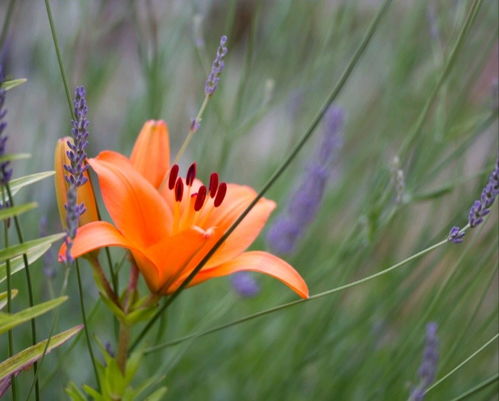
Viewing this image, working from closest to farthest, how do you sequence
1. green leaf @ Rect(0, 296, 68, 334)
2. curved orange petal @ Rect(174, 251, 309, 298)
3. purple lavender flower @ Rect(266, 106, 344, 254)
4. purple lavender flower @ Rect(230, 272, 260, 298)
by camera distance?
green leaf @ Rect(0, 296, 68, 334) → curved orange petal @ Rect(174, 251, 309, 298) → purple lavender flower @ Rect(266, 106, 344, 254) → purple lavender flower @ Rect(230, 272, 260, 298)

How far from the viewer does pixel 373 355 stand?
1395 mm

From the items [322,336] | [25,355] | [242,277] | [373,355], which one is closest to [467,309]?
[373,355]

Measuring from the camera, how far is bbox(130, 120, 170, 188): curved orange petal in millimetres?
718

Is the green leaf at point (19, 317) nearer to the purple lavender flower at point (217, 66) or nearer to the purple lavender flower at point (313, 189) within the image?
the purple lavender flower at point (217, 66)

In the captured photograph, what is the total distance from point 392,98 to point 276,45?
246 mm

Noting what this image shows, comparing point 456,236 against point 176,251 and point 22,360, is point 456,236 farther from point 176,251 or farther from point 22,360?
point 22,360

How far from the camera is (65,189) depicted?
0.65 metres

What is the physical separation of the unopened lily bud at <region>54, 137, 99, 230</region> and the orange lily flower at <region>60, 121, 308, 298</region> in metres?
0.02

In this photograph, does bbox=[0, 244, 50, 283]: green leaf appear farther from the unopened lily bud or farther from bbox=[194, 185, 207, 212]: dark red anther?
bbox=[194, 185, 207, 212]: dark red anther

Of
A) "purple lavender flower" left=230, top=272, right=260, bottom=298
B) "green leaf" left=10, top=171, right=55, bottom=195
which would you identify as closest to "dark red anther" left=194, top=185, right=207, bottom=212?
"green leaf" left=10, top=171, right=55, bottom=195

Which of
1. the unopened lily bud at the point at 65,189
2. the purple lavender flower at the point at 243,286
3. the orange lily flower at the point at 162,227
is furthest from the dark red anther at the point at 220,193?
the purple lavender flower at the point at 243,286

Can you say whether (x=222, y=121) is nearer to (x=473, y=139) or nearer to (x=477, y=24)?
(x=473, y=139)

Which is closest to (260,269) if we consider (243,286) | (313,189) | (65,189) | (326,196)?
(65,189)

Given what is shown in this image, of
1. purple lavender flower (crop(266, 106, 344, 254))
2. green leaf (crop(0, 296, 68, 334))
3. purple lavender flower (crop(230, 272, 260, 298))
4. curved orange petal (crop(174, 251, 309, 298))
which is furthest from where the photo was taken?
purple lavender flower (crop(230, 272, 260, 298))
